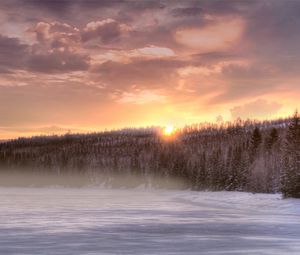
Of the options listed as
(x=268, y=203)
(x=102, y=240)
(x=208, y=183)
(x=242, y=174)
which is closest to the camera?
(x=102, y=240)

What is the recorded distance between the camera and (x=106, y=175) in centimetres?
19150

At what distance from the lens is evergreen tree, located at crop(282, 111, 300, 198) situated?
67125 mm

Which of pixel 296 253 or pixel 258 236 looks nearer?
pixel 296 253

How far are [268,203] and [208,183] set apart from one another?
5056cm

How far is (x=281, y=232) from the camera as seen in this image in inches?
1151

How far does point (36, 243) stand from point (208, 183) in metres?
92.0

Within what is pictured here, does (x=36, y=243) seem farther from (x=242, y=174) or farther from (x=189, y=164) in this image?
(x=189, y=164)

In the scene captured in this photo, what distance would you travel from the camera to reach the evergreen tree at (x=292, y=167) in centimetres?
6712

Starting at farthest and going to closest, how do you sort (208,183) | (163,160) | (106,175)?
(106,175)
(163,160)
(208,183)

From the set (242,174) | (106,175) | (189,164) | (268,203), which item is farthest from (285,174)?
(106,175)

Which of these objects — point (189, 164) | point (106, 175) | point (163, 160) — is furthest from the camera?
point (106, 175)

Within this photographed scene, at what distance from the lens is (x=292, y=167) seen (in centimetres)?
6900

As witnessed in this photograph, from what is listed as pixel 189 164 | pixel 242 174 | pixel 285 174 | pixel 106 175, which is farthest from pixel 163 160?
pixel 285 174

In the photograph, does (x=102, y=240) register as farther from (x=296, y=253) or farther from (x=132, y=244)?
(x=296, y=253)
